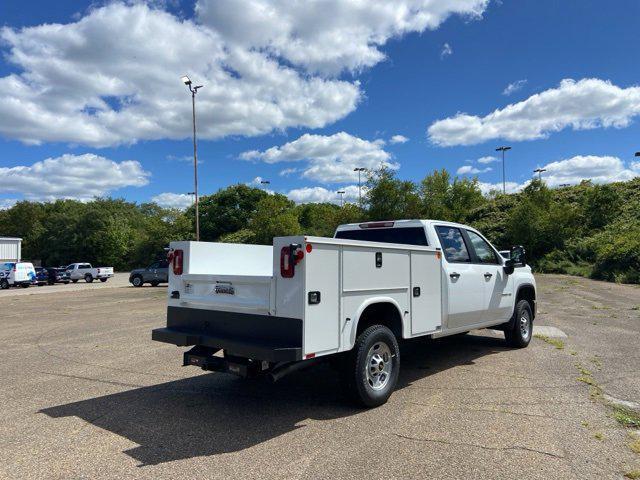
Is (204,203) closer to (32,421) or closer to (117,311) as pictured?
(117,311)

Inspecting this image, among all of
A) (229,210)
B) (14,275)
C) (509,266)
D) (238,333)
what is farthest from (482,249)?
(229,210)

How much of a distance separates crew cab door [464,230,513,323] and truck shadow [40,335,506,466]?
1.19 meters

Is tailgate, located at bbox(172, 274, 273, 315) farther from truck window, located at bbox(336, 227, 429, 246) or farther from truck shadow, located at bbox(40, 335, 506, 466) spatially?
truck window, located at bbox(336, 227, 429, 246)

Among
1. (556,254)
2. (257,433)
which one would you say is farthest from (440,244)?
(556,254)

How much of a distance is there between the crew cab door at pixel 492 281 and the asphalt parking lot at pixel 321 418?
73 centimetres

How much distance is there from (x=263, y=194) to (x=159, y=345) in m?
69.8

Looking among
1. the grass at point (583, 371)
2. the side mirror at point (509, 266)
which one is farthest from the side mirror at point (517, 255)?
the grass at point (583, 371)

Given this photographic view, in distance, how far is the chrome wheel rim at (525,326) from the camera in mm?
8859

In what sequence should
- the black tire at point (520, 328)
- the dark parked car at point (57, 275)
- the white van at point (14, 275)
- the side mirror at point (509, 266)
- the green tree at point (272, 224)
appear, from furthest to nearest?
1. the green tree at point (272, 224)
2. the dark parked car at point (57, 275)
3. the white van at point (14, 275)
4. the black tire at point (520, 328)
5. the side mirror at point (509, 266)

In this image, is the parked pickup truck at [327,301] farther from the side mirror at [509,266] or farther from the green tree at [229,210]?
the green tree at [229,210]

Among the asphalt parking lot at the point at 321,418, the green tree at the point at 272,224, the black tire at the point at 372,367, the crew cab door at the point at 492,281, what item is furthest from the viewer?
the green tree at the point at 272,224

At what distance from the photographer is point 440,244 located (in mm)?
6926

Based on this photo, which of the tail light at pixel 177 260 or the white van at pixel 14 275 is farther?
the white van at pixel 14 275

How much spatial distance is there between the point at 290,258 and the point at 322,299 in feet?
1.70
